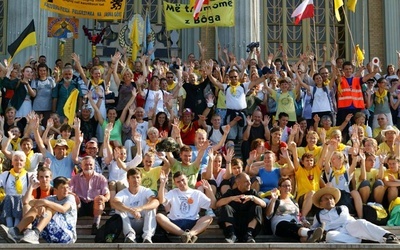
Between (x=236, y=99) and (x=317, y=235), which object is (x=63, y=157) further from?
(x=317, y=235)

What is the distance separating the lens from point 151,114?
15.6 m

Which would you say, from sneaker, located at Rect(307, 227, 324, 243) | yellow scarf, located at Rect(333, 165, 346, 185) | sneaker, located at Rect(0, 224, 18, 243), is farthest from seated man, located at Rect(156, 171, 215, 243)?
yellow scarf, located at Rect(333, 165, 346, 185)

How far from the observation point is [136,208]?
1165 centimetres

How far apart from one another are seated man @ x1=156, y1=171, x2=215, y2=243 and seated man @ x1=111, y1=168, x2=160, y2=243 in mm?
146

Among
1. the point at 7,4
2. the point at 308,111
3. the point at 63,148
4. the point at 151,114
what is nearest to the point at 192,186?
the point at 63,148

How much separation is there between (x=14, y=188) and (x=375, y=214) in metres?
5.10

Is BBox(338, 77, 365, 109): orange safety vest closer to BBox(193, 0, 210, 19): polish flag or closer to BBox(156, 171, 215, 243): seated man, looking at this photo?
BBox(193, 0, 210, 19): polish flag

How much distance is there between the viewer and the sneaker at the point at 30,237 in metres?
11.0

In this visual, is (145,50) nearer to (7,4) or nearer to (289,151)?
(7,4)

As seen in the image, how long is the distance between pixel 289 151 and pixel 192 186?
Answer: 1.78 metres

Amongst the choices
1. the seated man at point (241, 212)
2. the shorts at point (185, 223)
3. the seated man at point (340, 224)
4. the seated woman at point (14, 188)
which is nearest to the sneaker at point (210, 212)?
the seated man at point (241, 212)

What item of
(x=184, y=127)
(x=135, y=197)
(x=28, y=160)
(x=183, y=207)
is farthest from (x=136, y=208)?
(x=184, y=127)

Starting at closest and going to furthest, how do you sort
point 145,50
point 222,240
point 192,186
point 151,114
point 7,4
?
point 222,240 → point 192,186 → point 151,114 → point 145,50 → point 7,4

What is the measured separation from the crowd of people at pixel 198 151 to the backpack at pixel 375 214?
10cm
